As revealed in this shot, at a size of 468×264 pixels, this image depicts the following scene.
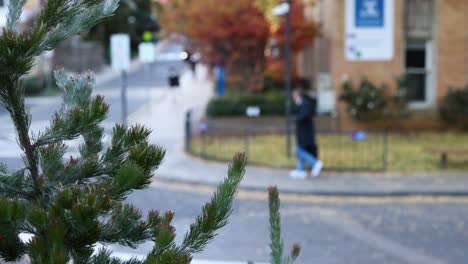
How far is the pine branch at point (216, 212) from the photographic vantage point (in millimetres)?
2820

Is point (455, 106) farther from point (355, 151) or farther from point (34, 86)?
point (34, 86)

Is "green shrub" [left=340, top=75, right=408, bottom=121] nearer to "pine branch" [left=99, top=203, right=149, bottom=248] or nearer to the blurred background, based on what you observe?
the blurred background

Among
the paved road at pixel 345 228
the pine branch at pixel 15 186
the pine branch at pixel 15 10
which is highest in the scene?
the pine branch at pixel 15 10

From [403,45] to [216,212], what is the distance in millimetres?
17685

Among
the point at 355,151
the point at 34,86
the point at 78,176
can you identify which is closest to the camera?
the point at 78,176

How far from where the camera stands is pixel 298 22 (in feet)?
67.9

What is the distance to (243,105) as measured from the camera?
67.7 feet

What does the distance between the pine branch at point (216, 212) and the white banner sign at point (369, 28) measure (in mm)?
17085

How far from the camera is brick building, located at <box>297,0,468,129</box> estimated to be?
1948 cm

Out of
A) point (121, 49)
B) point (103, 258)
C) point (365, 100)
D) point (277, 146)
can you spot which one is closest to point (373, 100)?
point (365, 100)

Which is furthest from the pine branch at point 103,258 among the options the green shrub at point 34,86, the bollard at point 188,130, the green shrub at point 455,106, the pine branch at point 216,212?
the green shrub at point 34,86

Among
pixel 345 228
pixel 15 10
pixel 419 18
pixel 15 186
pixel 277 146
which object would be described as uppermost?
pixel 419 18

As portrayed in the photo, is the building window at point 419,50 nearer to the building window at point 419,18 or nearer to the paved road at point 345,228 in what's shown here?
the building window at point 419,18

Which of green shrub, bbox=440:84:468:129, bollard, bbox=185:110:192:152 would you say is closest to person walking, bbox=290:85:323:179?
bollard, bbox=185:110:192:152
